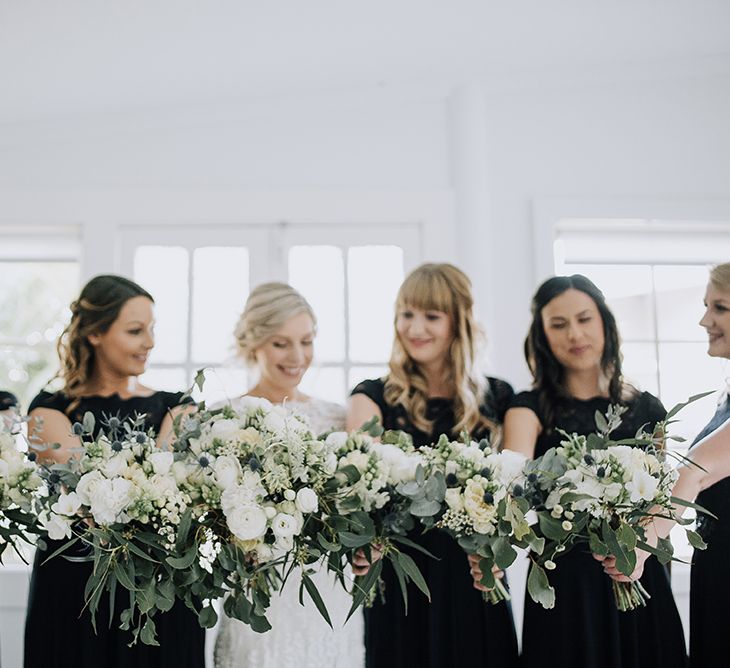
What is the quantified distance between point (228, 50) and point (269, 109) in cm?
47

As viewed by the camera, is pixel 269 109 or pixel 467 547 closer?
pixel 467 547

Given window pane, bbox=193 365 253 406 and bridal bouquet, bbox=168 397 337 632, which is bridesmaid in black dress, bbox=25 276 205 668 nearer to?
window pane, bbox=193 365 253 406

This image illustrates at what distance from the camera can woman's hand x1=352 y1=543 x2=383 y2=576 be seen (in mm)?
1874

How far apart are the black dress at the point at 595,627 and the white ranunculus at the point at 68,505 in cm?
130

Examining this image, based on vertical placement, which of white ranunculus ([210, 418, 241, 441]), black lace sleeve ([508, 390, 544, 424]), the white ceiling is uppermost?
the white ceiling

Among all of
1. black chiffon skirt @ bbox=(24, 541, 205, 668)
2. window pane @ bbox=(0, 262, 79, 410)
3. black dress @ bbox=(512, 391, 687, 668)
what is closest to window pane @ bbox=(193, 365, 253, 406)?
window pane @ bbox=(0, 262, 79, 410)

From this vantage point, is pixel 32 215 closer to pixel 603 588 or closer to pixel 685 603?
pixel 603 588

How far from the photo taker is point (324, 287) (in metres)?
3.87

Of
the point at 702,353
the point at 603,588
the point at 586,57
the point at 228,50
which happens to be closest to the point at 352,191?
the point at 228,50

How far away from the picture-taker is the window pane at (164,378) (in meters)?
3.77

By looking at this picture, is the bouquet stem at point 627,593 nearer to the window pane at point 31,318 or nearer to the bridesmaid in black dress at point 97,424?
the bridesmaid in black dress at point 97,424

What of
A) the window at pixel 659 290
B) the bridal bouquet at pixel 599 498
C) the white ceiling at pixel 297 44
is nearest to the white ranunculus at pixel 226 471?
the bridal bouquet at pixel 599 498

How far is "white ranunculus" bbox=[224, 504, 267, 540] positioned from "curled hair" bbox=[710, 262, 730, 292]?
5.97ft

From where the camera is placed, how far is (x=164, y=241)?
3.81 meters
